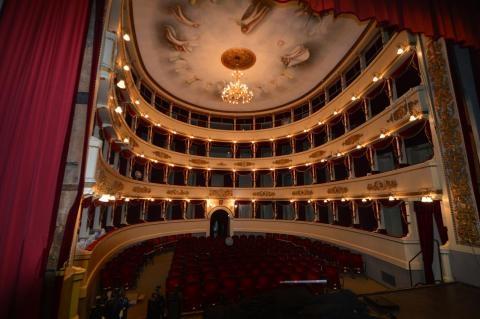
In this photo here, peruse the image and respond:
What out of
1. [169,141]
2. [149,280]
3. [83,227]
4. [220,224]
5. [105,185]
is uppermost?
[169,141]

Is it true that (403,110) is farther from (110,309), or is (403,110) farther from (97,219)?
(97,219)

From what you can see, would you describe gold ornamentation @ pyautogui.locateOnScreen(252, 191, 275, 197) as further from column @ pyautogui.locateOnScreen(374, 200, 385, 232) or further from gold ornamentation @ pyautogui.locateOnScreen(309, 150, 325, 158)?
column @ pyautogui.locateOnScreen(374, 200, 385, 232)

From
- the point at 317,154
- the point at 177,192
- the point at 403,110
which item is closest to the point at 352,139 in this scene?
the point at 317,154

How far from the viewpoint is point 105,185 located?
8039 millimetres

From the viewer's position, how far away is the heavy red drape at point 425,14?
392cm

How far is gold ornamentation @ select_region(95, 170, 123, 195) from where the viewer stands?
6854 millimetres

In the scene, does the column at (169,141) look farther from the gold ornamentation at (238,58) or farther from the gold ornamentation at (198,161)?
the gold ornamentation at (238,58)

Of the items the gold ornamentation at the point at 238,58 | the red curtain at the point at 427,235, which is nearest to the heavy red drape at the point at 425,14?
the red curtain at the point at 427,235

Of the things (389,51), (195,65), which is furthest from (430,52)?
(195,65)

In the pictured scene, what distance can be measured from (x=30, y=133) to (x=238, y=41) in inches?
466

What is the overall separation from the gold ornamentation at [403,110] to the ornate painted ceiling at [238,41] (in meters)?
4.65

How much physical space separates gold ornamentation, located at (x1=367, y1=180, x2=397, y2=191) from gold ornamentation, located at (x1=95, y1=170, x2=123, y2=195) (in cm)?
1088

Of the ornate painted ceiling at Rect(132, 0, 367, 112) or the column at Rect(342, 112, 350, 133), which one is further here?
the column at Rect(342, 112, 350, 133)

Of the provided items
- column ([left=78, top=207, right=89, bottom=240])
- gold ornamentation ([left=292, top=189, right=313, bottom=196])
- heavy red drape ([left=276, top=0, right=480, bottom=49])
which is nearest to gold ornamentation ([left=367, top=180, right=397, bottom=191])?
gold ornamentation ([left=292, top=189, right=313, bottom=196])
